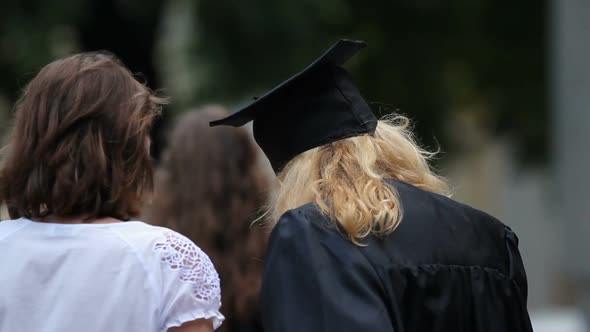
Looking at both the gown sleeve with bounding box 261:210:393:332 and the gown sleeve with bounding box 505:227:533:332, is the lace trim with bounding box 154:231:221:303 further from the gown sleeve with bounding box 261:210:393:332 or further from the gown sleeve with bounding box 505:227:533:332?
the gown sleeve with bounding box 505:227:533:332

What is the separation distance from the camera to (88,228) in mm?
2576

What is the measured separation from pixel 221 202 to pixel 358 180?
4.32 feet

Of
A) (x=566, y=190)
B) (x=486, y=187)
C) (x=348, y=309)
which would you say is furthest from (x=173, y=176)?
(x=486, y=187)

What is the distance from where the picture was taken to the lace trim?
258 centimetres

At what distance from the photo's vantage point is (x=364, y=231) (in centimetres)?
252

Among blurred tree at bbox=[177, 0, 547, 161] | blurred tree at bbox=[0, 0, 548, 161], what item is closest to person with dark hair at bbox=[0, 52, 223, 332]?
blurred tree at bbox=[0, 0, 548, 161]

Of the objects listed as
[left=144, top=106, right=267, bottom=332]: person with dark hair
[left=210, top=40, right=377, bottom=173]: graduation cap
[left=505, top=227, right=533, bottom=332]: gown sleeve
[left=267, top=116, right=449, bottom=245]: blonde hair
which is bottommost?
[left=144, top=106, right=267, bottom=332]: person with dark hair

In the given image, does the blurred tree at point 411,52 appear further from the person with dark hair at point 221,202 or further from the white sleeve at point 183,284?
the white sleeve at point 183,284

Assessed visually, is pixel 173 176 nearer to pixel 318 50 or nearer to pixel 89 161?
pixel 89 161

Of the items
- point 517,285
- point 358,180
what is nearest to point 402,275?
point 358,180

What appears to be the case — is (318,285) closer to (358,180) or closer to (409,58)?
(358,180)

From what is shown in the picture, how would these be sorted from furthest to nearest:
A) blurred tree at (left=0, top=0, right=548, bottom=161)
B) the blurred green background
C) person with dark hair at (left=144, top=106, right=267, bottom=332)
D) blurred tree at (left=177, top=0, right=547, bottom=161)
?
blurred tree at (left=177, top=0, right=547, bottom=161)
blurred tree at (left=0, top=0, right=548, bottom=161)
the blurred green background
person with dark hair at (left=144, top=106, right=267, bottom=332)

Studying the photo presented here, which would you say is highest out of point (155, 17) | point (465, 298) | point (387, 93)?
point (465, 298)

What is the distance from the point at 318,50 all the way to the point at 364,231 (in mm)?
6064
